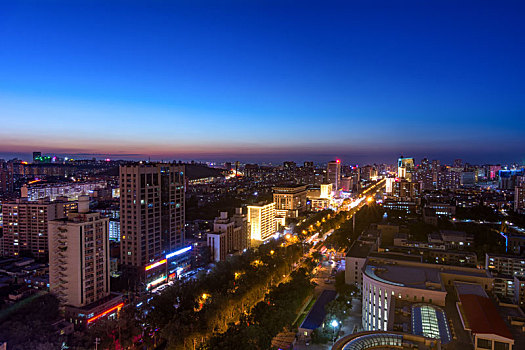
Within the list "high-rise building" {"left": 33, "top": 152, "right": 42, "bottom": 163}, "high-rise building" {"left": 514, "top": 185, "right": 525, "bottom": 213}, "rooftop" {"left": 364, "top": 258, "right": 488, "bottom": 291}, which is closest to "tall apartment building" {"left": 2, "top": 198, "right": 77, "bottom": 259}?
"rooftop" {"left": 364, "top": 258, "right": 488, "bottom": 291}

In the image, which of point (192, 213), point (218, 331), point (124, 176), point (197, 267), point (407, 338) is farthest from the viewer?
point (192, 213)

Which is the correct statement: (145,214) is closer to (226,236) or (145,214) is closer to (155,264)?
(155,264)

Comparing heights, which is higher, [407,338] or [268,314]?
[407,338]

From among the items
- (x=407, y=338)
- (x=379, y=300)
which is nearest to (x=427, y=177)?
(x=379, y=300)

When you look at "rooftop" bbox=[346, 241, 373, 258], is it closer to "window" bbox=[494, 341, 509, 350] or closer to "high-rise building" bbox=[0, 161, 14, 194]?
"window" bbox=[494, 341, 509, 350]

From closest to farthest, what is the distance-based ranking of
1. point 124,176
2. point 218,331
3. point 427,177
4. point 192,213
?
point 218,331 < point 124,176 < point 192,213 < point 427,177

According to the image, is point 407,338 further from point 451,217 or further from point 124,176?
point 451,217

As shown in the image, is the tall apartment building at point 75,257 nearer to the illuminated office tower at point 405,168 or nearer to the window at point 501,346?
the window at point 501,346
